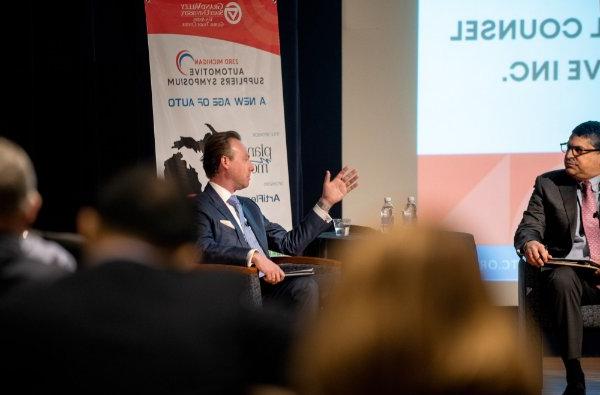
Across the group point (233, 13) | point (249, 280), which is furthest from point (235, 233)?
point (233, 13)

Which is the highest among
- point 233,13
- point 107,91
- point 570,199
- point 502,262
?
point 233,13

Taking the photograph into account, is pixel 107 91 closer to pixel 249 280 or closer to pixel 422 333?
pixel 249 280

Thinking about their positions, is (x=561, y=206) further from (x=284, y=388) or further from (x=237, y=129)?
(x=284, y=388)

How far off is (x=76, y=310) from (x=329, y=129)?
4.84 metres

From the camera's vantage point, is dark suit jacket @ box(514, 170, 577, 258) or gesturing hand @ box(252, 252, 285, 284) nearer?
gesturing hand @ box(252, 252, 285, 284)

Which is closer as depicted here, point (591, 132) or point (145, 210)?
point (145, 210)

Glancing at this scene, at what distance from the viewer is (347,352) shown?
1.03m

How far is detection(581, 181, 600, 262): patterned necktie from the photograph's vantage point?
4.51 metres

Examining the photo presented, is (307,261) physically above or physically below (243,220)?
below

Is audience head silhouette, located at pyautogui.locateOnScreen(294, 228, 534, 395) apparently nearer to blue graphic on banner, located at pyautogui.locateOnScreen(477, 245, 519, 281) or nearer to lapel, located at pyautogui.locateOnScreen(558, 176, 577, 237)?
lapel, located at pyautogui.locateOnScreen(558, 176, 577, 237)

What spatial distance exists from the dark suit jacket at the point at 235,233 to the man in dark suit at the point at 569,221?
3.56ft

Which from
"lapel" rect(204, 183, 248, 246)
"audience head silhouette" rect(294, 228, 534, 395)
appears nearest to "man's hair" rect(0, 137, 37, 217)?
"audience head silhouette" rect(294, 228, 534, 395)

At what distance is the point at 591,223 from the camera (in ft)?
14.8

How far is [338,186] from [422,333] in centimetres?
365
